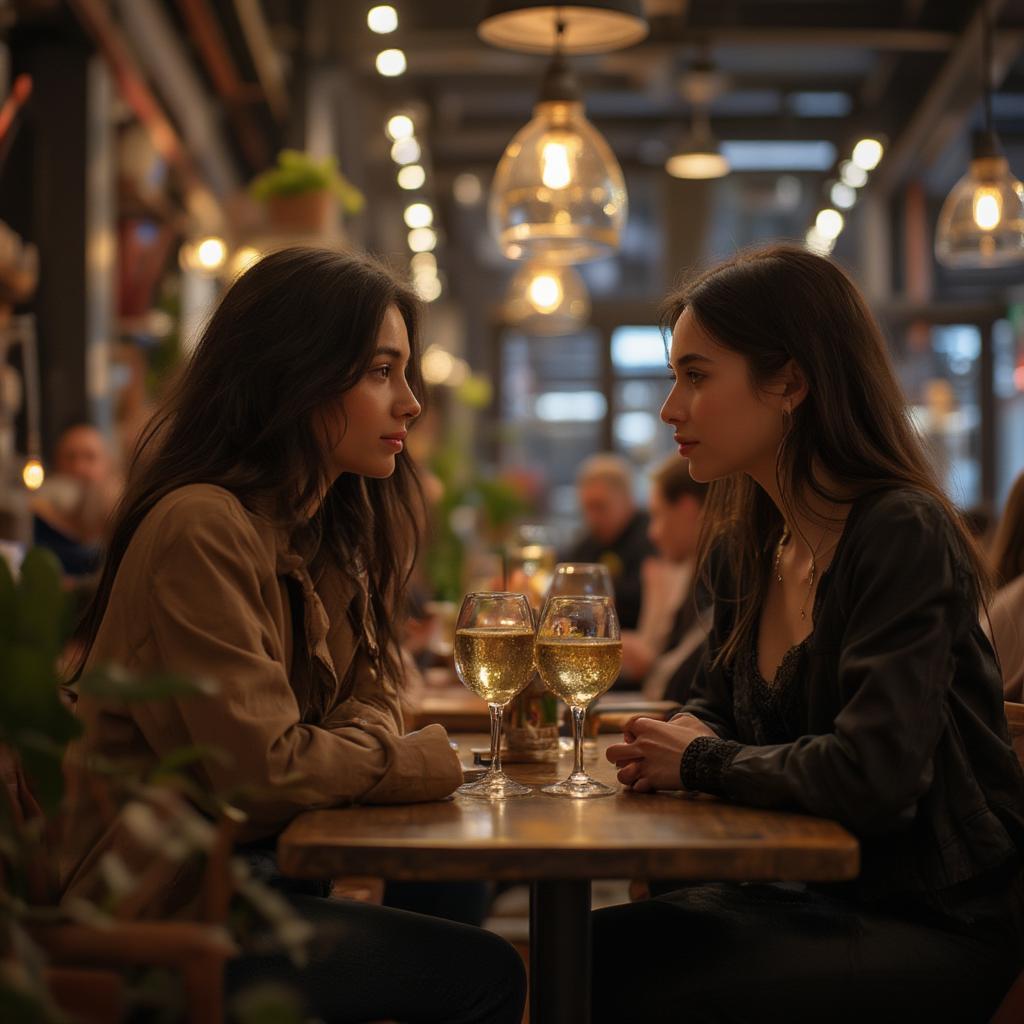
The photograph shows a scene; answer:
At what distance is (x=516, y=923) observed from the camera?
3.59 meters

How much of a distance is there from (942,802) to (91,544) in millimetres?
4454

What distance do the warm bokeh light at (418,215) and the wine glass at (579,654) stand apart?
8132mm

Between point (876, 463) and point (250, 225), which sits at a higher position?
point (250, 225)

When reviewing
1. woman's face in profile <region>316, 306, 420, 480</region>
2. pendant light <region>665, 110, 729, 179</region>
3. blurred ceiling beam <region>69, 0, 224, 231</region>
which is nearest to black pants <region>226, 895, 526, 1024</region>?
woman's face in profile <region>316, 306, 420, 480</region>

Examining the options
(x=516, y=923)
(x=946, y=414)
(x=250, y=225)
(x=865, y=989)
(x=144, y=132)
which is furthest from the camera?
(x=946, y=414)

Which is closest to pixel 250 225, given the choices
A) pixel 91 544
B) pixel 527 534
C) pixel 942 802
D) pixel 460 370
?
pixel 91 544

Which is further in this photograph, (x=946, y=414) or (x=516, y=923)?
(x=946, y=414)

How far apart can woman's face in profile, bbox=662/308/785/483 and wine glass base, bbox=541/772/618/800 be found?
463 millimetres

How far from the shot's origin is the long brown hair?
2.66 meters

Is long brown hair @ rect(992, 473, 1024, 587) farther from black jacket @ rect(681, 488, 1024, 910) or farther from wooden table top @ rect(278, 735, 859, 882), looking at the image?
wooden table top @ rect(278, 735, 859, 882)

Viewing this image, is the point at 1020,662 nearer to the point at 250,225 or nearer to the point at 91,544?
the point at 91,544

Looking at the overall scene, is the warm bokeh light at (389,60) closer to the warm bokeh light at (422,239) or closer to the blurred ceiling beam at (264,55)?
the blurred ceiling beam at (264,55)

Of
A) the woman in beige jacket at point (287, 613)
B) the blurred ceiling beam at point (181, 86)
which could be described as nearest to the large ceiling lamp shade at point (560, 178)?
the woman in beige jacket at point (287, 613)

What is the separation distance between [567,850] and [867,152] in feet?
24.0
